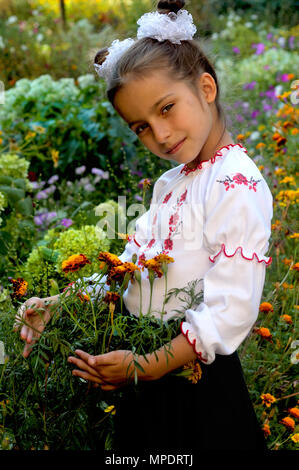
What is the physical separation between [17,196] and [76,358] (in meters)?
1.67

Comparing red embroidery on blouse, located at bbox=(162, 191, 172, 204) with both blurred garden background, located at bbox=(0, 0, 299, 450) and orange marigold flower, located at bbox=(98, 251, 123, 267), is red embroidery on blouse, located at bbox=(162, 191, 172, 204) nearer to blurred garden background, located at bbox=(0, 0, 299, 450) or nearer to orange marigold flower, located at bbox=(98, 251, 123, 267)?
blurred garden background, located at bbox=(0, 0, 299, 450)

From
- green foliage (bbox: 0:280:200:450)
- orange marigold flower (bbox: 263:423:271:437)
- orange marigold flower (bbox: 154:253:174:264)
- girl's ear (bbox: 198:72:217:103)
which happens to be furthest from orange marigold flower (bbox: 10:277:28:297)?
orange marigold flower (bbox: 263:423:271:437)

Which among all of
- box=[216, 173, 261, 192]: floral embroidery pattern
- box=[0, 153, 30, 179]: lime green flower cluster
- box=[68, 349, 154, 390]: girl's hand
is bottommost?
box=[0, 153, 30, 179]: lime green flower cluster

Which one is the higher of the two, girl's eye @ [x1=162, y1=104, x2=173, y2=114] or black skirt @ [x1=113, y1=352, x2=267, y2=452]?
girl's eye @ [x1=162, y1=104, x2=173, y2=114]

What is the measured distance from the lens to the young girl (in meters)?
1.38

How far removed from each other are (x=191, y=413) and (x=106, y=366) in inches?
11.5

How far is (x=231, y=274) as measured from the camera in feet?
4.52

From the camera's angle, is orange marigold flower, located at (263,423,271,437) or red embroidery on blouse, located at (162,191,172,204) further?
orange marigold flower, located at (263,423,271,437)

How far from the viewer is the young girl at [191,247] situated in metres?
1.38

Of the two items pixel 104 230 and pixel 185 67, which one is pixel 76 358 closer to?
pixel 185 67

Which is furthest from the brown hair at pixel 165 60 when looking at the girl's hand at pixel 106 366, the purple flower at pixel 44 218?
the purple flower at pixel 44 218

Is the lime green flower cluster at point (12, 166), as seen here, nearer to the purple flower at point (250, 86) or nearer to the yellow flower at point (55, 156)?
the yellow flower at point (55, 156)

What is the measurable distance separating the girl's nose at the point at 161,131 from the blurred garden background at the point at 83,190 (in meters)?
0.34

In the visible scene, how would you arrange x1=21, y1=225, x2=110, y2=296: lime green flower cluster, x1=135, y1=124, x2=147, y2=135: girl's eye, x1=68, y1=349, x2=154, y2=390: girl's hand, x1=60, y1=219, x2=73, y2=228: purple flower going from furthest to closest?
x1=60, y1=219, x2=73, y2=228: purple flower, x1=21, y1=225, x2=110, y2=296: lime green flower cluster, x1=135, y1=124, x2=147, y2=135: girl's eye, x1=68, y1=349, x2=154, y2=390: girl's hand
